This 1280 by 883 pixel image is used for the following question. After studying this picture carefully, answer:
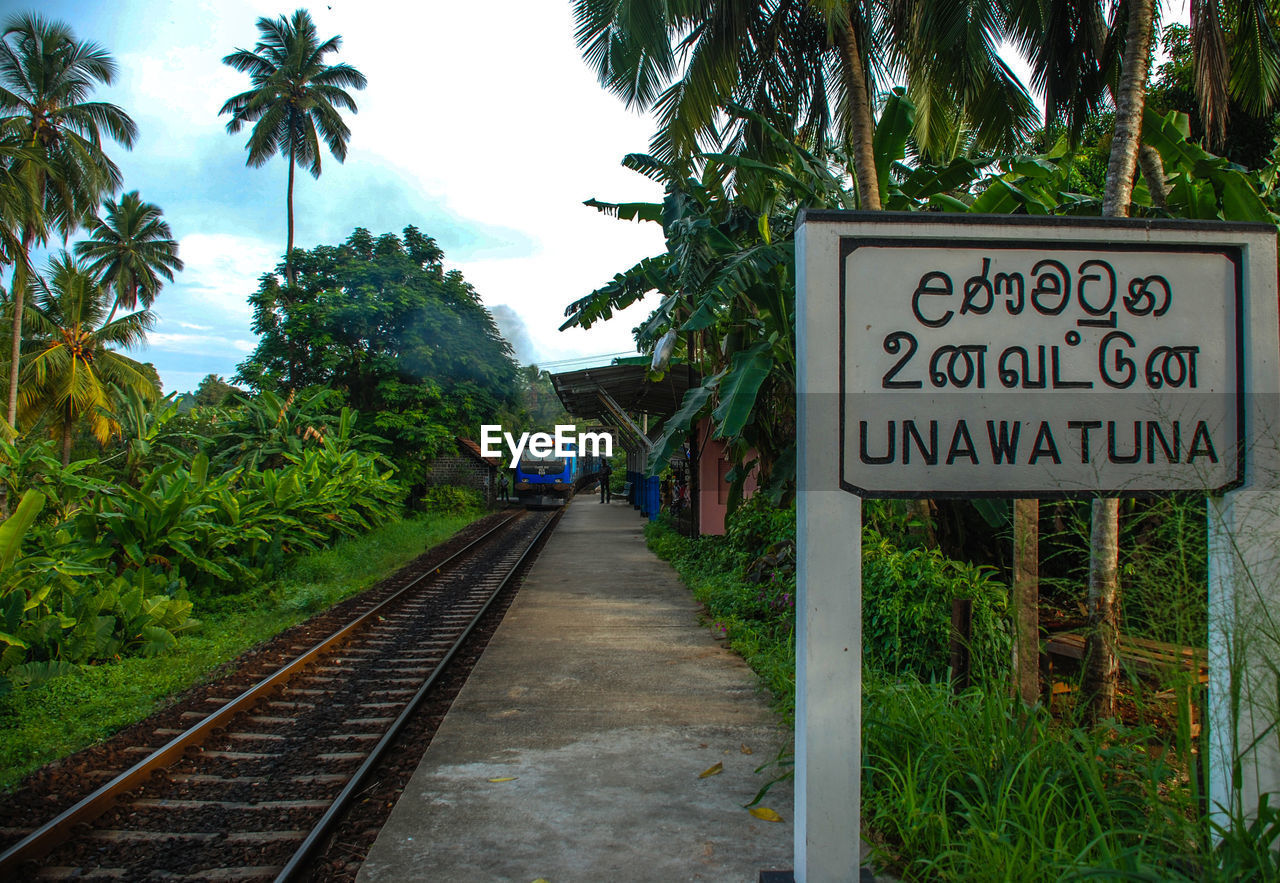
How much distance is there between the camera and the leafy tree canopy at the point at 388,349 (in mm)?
23203

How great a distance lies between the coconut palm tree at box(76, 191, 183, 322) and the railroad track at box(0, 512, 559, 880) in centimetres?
3740

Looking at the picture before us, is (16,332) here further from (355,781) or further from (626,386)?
(355,781)

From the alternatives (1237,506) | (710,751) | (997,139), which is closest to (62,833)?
(710,751)

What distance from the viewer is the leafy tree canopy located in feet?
76.1

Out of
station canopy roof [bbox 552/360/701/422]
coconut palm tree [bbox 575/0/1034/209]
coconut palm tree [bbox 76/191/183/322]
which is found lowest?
station canopy roof [bbox 552/360/701/422]

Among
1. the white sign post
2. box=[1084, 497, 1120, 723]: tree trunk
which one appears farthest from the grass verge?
box=[1084, 497, 1120, 723]: tree trunk

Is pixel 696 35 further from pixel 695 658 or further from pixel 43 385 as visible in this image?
pixel 43 385

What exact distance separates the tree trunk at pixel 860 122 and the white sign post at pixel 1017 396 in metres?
4.30

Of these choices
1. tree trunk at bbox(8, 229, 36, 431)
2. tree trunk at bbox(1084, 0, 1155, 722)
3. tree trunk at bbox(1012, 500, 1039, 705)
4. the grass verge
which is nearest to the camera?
tree trunk at bbox(1084, 0, 1155, 722)

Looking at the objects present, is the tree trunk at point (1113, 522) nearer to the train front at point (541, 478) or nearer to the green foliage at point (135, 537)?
the green foliage at point (135, 537)

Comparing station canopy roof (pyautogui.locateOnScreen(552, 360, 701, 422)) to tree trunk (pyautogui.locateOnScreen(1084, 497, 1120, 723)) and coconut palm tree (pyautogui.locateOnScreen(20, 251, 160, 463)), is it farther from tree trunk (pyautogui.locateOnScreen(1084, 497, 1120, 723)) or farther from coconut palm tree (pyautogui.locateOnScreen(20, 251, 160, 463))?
coconut palm tree (pyautogui.locateOnScreen(20, 251, 160, 463))

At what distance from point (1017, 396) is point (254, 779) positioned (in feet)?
14.5

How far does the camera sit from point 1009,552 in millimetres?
6676

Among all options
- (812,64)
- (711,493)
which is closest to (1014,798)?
(812,64)
